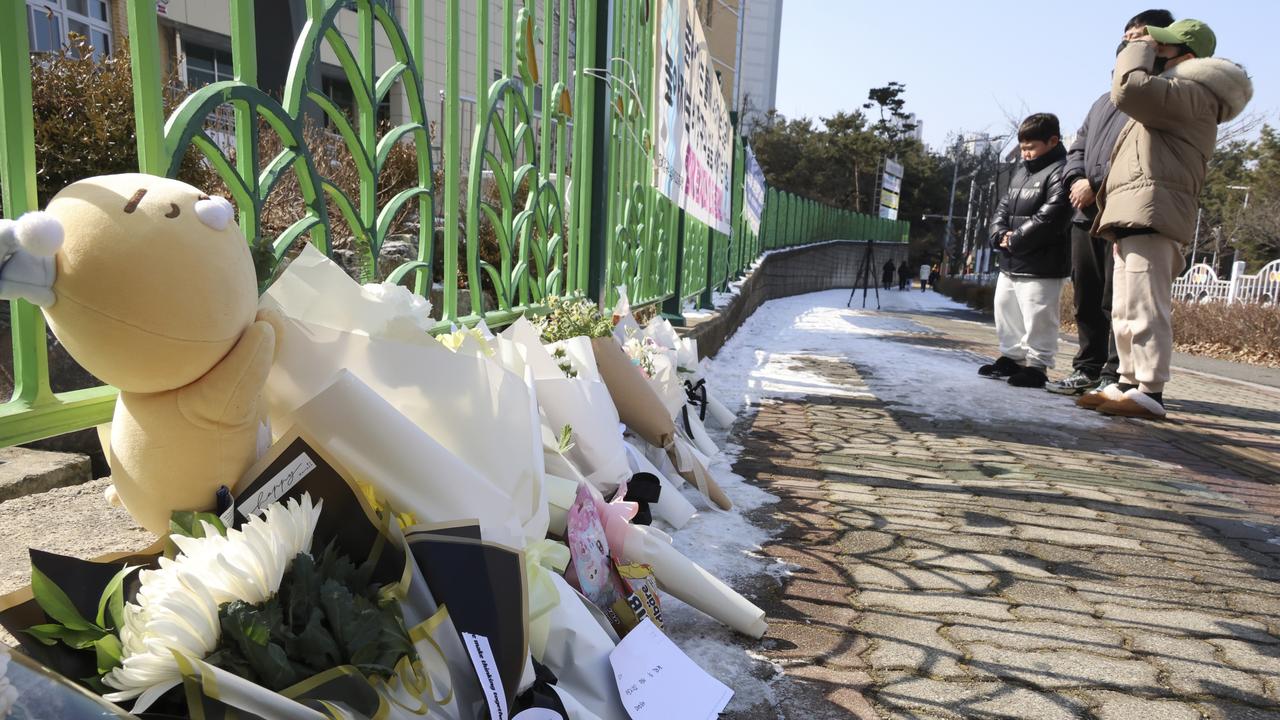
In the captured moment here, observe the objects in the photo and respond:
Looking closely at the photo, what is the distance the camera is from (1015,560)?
235cm

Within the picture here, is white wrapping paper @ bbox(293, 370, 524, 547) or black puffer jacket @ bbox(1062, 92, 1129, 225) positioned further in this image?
black puffer jacket @ bbox(1062, 92, 1129, 225)

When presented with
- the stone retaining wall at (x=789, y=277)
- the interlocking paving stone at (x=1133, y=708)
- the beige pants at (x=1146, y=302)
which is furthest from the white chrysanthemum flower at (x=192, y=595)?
the beige pants at (x=1146, y=302)

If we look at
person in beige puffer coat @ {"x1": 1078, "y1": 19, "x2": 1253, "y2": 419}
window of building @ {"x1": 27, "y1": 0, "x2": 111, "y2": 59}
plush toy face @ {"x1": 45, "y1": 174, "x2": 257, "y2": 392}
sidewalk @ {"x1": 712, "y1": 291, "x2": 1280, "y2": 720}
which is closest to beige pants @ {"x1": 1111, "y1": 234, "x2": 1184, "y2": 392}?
person in beige puffer coat @ {"x1": 1078, "y1": 19, "x2": 1253, "y2": 419}

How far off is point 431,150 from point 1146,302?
4330 millimetres

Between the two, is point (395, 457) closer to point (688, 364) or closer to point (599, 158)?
point (688, 364)

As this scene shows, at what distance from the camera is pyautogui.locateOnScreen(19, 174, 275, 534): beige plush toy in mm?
885

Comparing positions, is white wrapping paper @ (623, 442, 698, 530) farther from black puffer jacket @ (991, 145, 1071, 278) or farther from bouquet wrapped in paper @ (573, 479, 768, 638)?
black puffer jacket @ (991, 145, 1071, 278)

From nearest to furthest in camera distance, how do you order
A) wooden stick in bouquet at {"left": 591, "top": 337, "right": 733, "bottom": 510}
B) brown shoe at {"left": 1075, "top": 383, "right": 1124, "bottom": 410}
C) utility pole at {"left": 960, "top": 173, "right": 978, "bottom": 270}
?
wooden stick in bouquet at {"left": 591, "top": 337, "right": 733, "bottom": 510} < brown shoe at {"left": 1075, "top": 383, "right": 1124, "bottom": 410} < utility pole at {"left": 960, "top": 173, "right": 978, "bottom": 270}

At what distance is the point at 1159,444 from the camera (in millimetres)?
4113

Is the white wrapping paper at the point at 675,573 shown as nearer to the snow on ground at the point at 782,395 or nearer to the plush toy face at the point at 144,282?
the snow on ground at the point at 782,395

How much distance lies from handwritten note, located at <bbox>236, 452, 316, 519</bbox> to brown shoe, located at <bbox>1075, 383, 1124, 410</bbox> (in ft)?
16.9

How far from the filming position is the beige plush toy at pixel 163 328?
885 millimetres

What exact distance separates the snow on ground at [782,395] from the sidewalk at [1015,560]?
59 mm

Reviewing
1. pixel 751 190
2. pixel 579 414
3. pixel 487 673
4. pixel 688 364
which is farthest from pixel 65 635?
pixel 751 190
